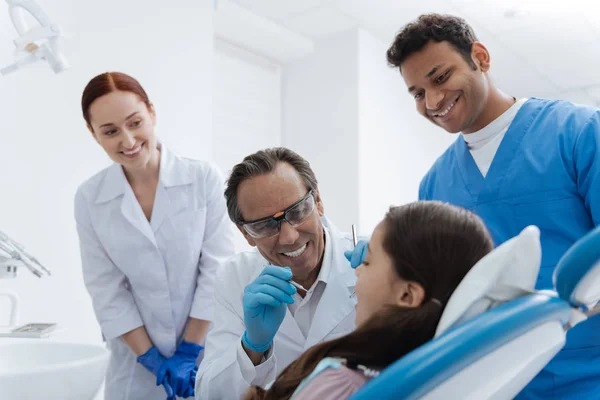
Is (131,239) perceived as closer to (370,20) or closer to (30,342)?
(30,342)

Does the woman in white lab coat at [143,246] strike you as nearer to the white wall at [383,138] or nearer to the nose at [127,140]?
the nose at [127,140]

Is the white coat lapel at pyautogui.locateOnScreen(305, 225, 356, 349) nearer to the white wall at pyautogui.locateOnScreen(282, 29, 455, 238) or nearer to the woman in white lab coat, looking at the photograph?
the woman in white lab coat

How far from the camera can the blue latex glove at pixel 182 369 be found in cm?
159

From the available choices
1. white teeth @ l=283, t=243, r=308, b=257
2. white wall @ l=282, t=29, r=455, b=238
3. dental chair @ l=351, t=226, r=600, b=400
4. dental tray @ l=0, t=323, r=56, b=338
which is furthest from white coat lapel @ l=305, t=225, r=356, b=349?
white wall @ l=282, t=29, r=455, b=238

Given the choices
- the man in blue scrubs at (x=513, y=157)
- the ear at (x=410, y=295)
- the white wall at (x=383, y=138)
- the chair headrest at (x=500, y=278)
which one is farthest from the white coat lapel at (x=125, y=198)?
the white wall at (x=383, y=138)

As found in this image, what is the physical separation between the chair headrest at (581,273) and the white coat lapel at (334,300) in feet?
2.41

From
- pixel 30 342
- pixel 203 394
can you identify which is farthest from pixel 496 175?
pixel 30 342

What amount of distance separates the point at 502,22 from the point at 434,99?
2843 mm

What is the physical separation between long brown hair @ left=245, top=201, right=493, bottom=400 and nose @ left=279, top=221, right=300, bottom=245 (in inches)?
15.4

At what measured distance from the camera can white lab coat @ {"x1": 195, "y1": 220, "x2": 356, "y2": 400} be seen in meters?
1.17

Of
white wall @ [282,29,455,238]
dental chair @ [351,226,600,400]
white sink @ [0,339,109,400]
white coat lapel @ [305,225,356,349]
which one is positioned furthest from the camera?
white wall @ [282,29,455,238]

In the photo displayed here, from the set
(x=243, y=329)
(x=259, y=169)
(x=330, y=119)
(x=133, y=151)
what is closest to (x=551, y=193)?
(x=259, y=169)

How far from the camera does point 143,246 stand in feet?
5.69

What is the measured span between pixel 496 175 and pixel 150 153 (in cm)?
115
